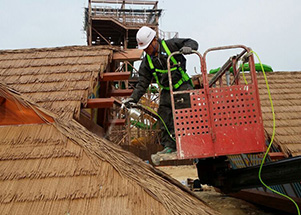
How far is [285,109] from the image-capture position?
5562 millimetres

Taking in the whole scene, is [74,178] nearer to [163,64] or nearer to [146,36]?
[163,64]

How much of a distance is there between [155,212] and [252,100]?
65.0 inches

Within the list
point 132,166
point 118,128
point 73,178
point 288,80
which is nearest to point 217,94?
point 132,166

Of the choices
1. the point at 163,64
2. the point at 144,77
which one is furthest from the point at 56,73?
the point at 163,64

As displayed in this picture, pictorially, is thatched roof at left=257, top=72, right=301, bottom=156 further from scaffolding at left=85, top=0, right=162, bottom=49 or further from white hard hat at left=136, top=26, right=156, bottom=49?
scaffolding at left=85, top=0, right=162, bottom=49

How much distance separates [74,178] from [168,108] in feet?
6.06

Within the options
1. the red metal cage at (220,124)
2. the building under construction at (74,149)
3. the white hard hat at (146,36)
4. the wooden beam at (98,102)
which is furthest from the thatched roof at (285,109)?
the wooden beam at (98,102)

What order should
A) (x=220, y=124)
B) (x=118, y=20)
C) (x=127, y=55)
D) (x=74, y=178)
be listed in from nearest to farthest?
(x=74, y=178)
(x=220, y=124)
(x=127, y=55)
(x=118, y=20)

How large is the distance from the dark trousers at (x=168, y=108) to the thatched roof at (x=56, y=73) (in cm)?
119

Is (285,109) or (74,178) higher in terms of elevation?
(285,109)

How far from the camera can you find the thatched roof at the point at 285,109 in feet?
14.9

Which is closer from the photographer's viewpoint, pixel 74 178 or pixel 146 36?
pixel 74 178

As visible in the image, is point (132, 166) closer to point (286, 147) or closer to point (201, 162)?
point (201, 162)

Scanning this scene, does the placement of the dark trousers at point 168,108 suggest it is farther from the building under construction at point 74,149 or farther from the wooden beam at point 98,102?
the wooden beam at point 98,102
